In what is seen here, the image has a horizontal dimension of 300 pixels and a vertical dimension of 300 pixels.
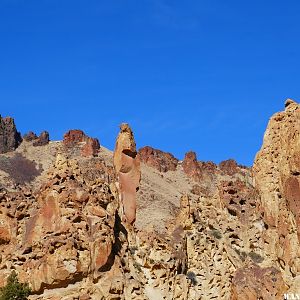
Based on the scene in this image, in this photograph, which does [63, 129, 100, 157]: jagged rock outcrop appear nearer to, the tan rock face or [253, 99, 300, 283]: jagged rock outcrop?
the tan rock face

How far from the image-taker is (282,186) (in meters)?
22.8

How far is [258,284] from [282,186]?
3.50 m

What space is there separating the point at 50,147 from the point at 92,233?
334 feet

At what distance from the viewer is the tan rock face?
1395 inches

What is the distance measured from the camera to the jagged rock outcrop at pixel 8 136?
126312mm

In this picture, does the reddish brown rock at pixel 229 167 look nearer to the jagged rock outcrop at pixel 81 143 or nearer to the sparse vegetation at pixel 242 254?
the jagged rock outcrop at pixel 81 143

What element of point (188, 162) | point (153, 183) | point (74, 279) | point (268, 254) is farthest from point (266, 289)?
point (188, 162)

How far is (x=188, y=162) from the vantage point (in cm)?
12731

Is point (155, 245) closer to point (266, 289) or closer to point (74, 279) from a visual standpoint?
point (74, 279)

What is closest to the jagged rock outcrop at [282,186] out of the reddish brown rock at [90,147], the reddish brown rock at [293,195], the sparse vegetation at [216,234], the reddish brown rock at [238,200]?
the reddish brown rock at [293,195]

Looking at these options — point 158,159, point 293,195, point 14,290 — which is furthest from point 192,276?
point 158,159

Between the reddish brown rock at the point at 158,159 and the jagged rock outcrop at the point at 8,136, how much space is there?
24.6m

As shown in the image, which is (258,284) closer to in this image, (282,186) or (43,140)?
(282,186)

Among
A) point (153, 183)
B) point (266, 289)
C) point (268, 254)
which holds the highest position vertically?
point (153, 183)
